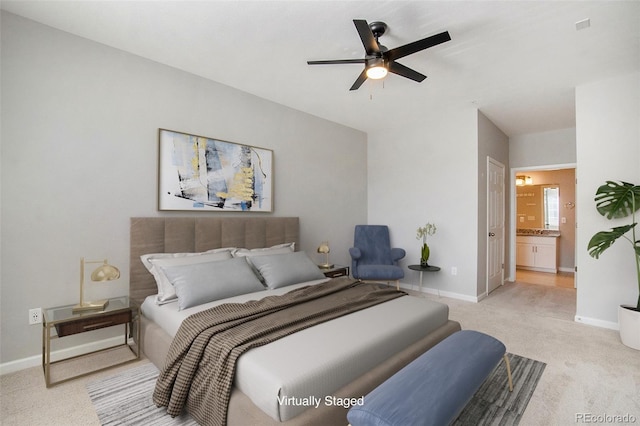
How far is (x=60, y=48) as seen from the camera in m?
2.52

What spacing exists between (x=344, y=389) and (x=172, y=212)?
97.2 inches

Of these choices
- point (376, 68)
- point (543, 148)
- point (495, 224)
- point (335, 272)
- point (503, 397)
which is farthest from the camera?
point (543, 148)

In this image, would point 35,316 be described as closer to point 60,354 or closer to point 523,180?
point 60,354

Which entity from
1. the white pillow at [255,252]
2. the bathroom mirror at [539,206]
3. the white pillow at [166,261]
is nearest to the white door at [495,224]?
the bathroom mirror at [539,206]

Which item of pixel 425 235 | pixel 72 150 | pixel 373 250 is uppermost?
pixel 72 150

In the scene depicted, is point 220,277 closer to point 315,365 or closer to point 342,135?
point 315,365

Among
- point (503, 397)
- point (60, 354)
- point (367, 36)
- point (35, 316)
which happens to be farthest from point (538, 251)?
point (35, 316)

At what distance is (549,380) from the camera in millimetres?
2277

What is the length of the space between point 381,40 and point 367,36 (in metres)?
0.61

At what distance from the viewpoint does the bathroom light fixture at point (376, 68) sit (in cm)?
238

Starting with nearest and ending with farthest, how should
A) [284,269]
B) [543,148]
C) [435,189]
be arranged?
[284,269]
[435,189]
[543,148]

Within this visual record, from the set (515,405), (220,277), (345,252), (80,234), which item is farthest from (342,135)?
(515,405)

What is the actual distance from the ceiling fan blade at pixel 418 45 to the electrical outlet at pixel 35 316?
11.4 ft

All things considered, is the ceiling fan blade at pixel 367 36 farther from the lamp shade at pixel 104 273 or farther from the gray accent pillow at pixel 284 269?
the lamp shade at pixel 104 273
